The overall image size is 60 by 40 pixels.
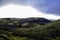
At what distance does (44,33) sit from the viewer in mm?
64688

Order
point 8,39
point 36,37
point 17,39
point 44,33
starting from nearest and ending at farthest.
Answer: point 8,39 → point 17,39 → point 36,37 → point 44,33

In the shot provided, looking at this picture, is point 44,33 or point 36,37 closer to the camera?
point 36,37

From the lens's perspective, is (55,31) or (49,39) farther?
(55,31)

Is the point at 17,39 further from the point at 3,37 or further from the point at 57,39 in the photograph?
the point at 57,39

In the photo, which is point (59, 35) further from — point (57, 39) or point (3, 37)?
point (3, 37)

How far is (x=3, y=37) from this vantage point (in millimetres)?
51000

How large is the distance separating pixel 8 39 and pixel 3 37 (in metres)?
1.38

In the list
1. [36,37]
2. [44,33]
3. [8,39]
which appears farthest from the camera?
[44,33]

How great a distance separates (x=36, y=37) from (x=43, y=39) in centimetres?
382

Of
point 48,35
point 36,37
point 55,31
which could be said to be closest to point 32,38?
point 36,37

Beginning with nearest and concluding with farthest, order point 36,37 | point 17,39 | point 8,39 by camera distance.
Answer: point 8,39 < point 17,39 < point 36,37

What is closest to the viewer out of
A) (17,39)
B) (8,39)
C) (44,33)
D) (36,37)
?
(8,39)

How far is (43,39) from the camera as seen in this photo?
56469 millimetres

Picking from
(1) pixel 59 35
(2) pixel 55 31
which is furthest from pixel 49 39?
(2) pixel 55 31
